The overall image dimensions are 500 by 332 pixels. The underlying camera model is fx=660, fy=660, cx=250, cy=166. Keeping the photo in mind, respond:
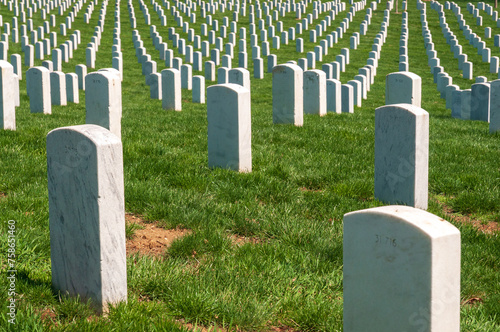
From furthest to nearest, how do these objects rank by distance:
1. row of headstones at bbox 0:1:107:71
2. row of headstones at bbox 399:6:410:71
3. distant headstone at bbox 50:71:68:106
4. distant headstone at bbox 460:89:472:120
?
row of headstones at bbox 399:6:410:71 → row of headstones at bbox 0:1:107:71 → distant headstone at bbox 460:89:472:120 → distant headstone at bbox 50:71:68:106

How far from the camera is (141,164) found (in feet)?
21.9

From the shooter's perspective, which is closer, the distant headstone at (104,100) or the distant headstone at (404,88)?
the distant headstone at (104,100)

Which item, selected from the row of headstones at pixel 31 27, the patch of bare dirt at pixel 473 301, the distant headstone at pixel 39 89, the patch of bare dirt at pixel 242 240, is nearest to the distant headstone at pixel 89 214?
the patch of bare dirt at pixel 242 240

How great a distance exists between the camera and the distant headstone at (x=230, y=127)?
6.69 m

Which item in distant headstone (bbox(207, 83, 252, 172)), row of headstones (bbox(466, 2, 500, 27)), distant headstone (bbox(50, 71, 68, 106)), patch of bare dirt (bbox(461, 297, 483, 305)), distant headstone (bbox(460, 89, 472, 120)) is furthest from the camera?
row of headstones (bbox(466, 2, 500, 27))

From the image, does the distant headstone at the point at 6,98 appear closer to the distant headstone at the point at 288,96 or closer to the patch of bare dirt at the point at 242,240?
the distant headstone at the point at 288,96

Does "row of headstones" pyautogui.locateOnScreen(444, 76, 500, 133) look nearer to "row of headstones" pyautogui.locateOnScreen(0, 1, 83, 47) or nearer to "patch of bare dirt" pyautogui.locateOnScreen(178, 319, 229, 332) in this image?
"patch of bare dirt" pyautogui.locateOnScreen(178, 319, 229, 332)

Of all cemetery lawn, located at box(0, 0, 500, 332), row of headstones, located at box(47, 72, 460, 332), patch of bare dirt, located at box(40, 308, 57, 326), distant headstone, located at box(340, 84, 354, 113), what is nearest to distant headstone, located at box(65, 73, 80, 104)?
cemetery lawn, located at box(0, 0, 500, 332)

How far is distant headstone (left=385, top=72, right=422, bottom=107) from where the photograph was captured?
10172 mm

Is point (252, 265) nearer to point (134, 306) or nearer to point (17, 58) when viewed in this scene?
point (134, 306)

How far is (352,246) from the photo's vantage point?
2812 millimetres

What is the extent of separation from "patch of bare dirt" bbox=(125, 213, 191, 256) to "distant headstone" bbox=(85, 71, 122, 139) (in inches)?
130

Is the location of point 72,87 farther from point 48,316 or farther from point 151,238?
point 48,316

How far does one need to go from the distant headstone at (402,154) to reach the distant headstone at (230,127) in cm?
140
